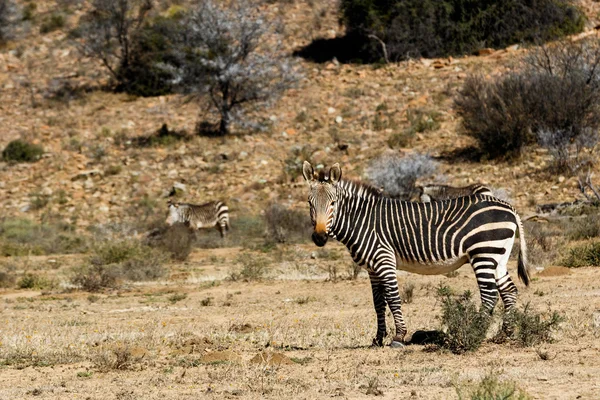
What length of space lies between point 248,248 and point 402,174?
647cm

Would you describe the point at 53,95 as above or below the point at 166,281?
above

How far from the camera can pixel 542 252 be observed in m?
19.8

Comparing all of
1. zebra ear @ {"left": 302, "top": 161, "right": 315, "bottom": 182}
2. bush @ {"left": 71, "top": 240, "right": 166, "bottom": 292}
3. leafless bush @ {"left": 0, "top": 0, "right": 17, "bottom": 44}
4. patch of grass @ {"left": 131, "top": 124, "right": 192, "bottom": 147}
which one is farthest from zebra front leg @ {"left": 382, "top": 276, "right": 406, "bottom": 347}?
leafless bush @ {"left": 0, "top": 0, "right": 17, "bottom": 44}

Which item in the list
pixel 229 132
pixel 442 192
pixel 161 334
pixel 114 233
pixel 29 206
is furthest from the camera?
pixel 229 132

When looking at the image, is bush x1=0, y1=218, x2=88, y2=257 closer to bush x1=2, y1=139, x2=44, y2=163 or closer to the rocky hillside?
the rocky hillside

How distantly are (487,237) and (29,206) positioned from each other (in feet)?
85.1

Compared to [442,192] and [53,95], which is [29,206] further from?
[442,192]

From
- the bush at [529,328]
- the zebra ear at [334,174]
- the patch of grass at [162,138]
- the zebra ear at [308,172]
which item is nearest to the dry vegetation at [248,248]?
the bush at [529,328]

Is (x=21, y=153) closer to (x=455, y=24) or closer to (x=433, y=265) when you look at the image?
(x=455, y=24)

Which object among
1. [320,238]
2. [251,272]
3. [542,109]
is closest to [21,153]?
[251,272]

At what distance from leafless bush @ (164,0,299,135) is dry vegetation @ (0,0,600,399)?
109 cm

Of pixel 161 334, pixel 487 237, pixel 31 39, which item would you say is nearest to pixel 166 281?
pixel 161 334

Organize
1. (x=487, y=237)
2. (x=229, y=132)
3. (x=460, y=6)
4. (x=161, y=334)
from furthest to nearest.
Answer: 1. (x=460, y=6)
2. (x=229, y=132)
3. (x=161, y=334)
4. (x=487, y=237)

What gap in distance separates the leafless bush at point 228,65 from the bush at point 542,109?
9.12 m
